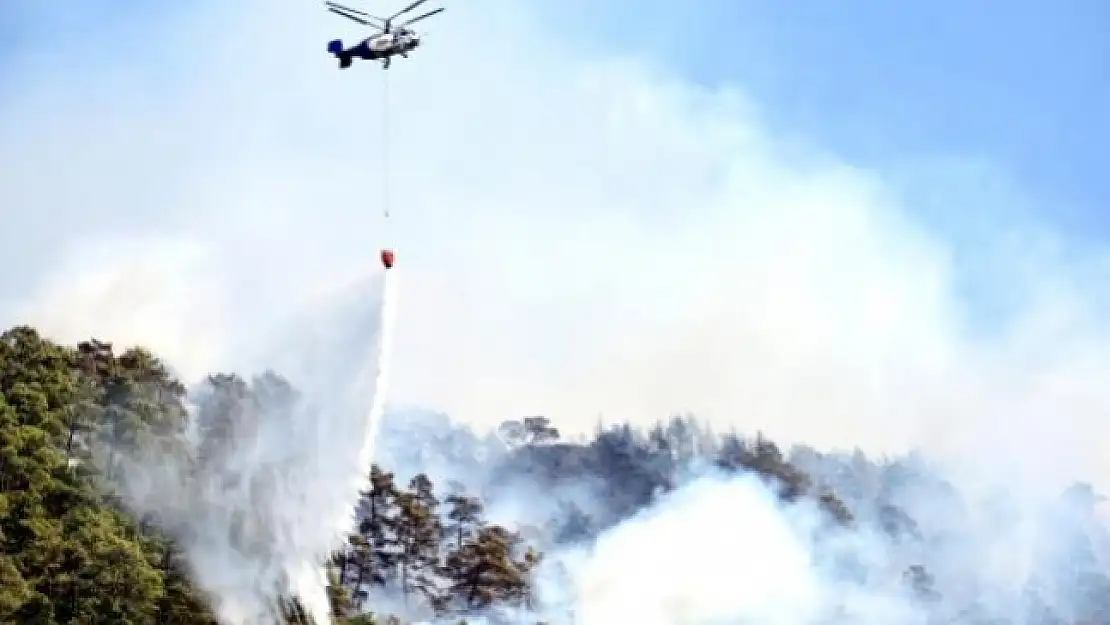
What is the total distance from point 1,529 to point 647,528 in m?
52.5

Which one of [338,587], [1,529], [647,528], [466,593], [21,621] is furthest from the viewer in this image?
[647,528]

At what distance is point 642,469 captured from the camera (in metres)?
181

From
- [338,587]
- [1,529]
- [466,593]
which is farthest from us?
[466,593]

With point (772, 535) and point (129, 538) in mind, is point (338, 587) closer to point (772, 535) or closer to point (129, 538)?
point (129, 538)

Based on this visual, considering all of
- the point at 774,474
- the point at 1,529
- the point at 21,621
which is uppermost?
the point at 774,474

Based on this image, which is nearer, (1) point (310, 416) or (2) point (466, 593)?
(1) point (310, 416)

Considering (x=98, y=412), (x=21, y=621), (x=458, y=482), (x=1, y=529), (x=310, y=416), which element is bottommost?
(x=21, y=621)

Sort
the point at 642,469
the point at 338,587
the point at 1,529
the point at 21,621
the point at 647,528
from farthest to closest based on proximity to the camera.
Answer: the point at 642,469 → the point at 647,528 → the point at 338,587 → the point at 1,529 → the point at 21,621

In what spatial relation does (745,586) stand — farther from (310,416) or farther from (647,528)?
(310,416)

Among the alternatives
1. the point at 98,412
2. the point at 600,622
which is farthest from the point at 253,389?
the point at 600,622

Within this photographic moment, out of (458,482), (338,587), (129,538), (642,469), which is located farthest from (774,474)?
(129,538)

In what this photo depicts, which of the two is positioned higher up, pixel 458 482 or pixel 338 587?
pixel 458 482

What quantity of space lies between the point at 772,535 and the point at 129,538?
184ft

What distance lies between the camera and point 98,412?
74.8 m
